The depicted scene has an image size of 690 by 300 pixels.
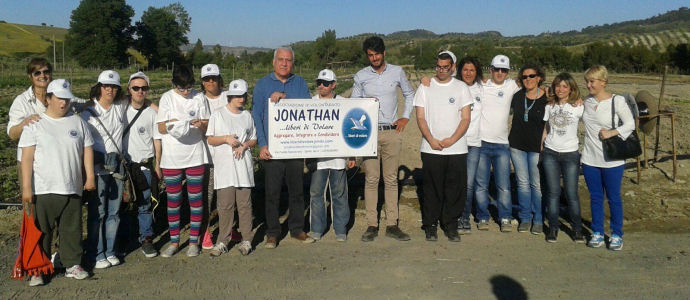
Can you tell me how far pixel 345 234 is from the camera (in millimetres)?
6574

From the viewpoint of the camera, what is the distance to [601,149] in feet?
20.1

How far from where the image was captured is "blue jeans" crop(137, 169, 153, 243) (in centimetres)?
600

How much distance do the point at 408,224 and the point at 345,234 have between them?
110 centimetres

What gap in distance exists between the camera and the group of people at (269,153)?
206 inches

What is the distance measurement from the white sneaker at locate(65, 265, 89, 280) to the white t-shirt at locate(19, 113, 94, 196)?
2.48 feet

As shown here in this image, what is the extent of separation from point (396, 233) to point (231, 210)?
6.31 ft

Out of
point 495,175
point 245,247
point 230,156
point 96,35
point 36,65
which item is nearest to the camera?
point 36,65

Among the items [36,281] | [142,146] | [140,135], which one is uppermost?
[140,135]

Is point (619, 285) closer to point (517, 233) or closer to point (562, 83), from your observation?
point (517, 233)

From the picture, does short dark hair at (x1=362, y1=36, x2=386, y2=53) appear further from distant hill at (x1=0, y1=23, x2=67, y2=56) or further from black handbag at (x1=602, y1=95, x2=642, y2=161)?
distant hill at (x1=0, y1=23, x2=67, y2=56)

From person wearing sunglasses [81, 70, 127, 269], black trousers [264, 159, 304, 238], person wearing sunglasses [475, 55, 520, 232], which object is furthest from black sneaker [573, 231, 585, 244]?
person wearing sunglasses [81, 70, 127, 269]

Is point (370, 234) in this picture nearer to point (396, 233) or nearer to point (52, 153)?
point (396, 233)

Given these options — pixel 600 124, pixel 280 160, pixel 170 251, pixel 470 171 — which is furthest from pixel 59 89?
pixel 600 124

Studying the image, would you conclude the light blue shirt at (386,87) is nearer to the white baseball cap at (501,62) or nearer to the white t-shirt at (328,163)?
the white t-shirt at (328,163)
